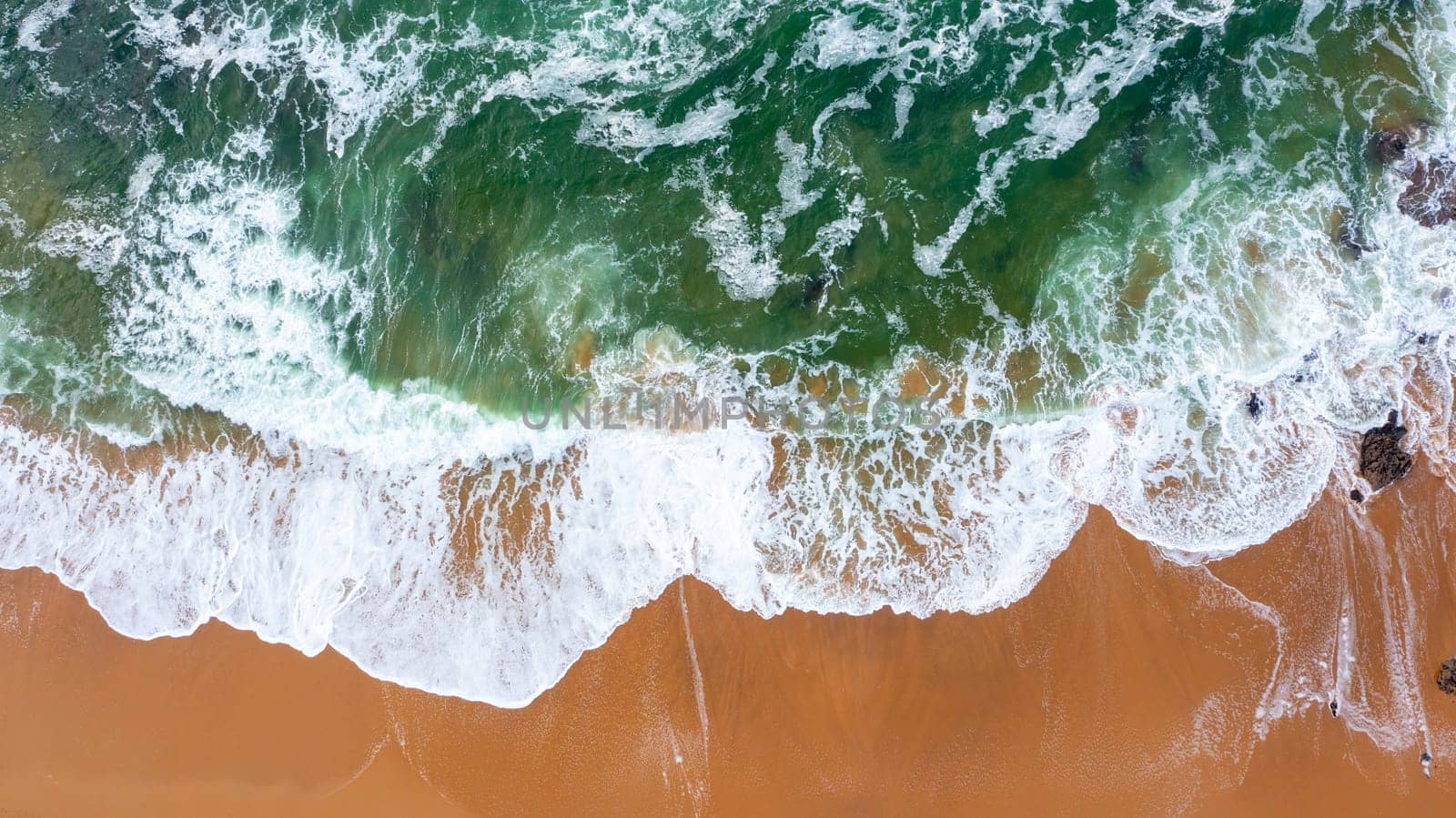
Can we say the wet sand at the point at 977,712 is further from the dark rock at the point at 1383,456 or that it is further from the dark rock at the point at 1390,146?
the dark rock at the point at 1390,146

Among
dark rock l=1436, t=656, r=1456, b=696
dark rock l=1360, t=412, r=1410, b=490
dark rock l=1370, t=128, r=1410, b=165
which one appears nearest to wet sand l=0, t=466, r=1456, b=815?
dark rock l=1436, t=656, r=1456, b=696

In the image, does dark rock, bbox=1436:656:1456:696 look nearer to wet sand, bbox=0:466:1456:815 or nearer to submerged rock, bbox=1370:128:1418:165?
wet sand, bbox=0:466:1456:815

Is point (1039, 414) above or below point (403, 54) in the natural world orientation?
below

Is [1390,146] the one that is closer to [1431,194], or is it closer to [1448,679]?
[1431,194]

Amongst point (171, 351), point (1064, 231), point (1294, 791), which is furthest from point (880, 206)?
point (171, 351)

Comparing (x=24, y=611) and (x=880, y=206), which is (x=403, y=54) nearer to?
(x=880, y=206)

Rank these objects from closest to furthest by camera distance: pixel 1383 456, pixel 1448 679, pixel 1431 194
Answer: pixel 1448 679
pixel 1383 456
pixel 1431 194

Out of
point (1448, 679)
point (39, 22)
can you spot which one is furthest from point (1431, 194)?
point (39, 22)
